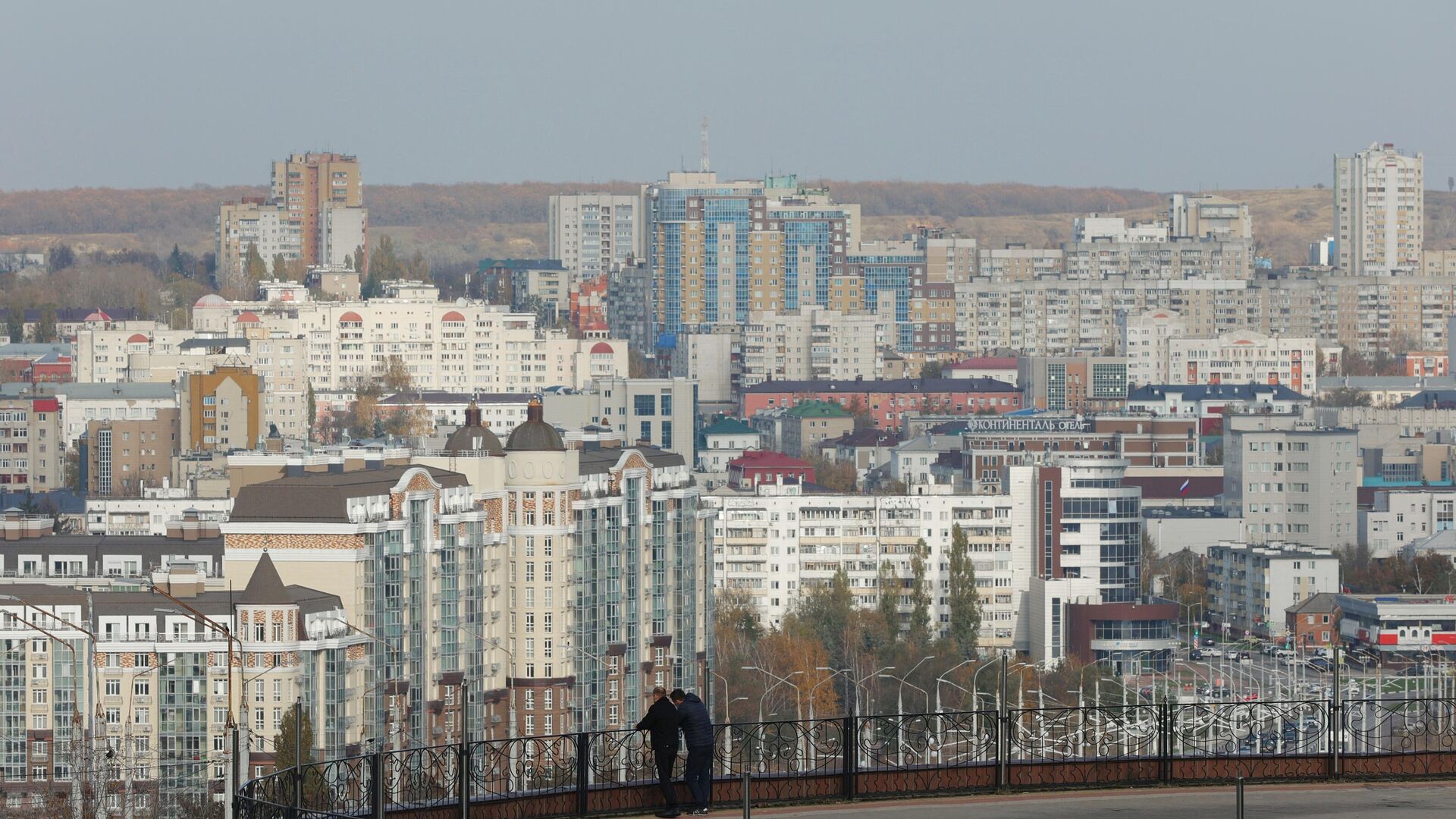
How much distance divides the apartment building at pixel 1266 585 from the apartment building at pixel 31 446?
28.9 metres

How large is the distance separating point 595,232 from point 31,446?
61690mm

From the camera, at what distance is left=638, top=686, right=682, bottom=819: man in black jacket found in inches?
520

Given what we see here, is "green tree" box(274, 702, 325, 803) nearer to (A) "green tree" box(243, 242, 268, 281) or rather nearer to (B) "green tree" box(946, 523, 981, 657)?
(B) "green tree" box(946, 523, 981, 657)

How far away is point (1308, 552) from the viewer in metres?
53.0

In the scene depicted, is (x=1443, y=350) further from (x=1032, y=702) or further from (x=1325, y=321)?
(x=1032, y=702)

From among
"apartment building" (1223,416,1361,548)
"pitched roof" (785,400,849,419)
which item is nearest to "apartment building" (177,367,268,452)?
"pitched roof" (785,400,849,419)

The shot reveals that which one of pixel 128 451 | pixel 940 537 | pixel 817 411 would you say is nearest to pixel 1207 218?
pixel 817 411

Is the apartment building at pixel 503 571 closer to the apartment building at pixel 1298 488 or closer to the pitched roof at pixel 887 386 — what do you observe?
the apartment building at pixel 1298 488

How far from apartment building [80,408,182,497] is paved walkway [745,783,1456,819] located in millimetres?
54684

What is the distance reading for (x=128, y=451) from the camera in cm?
6862

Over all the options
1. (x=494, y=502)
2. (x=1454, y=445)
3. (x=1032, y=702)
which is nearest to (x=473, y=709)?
(x=494, y=502)

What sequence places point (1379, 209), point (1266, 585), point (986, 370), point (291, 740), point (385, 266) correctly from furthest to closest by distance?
point (1379, 209), point (385, 266), point (986, 370), point (1266, 585), point (291, 740)

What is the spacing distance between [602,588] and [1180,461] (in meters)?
38.9

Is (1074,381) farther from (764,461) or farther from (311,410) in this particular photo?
(764,461)
